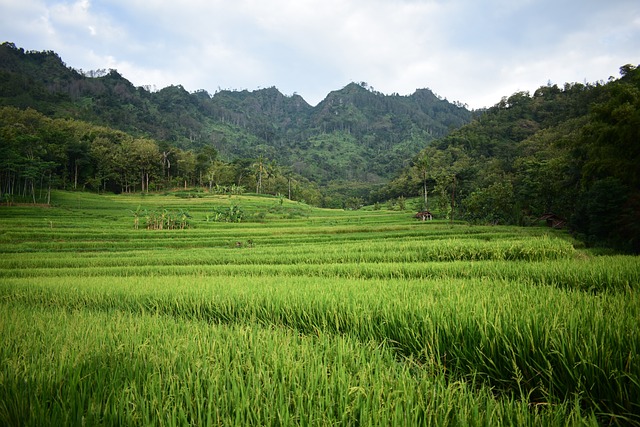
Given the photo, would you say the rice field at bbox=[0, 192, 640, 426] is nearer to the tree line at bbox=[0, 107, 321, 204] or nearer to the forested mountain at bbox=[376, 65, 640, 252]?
the forested mountain at bbox=[376, 65, 640, 252]

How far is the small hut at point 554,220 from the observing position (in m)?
35.1

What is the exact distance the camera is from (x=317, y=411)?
181 centimetres

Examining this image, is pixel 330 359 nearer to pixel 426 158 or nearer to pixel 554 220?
pixel 554 220

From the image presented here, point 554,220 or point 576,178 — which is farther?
point 554,220

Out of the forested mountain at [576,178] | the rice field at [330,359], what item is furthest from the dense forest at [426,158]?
the rice field at [330,359]

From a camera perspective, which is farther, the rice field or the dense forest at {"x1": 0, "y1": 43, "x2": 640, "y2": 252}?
the dense forest at {"x1": 0, "y1": 43, "x2": 640, "y2": 252}

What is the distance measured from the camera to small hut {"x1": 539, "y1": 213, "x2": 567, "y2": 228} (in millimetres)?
35075

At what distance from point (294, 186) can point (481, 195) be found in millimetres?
71550

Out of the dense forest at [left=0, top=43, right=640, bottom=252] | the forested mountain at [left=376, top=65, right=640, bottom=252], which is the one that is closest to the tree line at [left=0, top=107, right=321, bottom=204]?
the dense forest at [left=0, top=43, right=640, bottom=252]

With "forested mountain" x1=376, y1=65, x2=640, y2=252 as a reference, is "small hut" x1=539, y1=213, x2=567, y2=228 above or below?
below

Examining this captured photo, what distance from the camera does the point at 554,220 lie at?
36750mm

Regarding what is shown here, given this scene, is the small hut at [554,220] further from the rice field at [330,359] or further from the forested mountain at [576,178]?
the rice field at [330,359]

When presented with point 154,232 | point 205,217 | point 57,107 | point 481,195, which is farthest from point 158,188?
point 481,195

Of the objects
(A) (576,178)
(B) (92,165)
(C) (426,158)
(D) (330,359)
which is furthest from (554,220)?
(B) (92,165)
